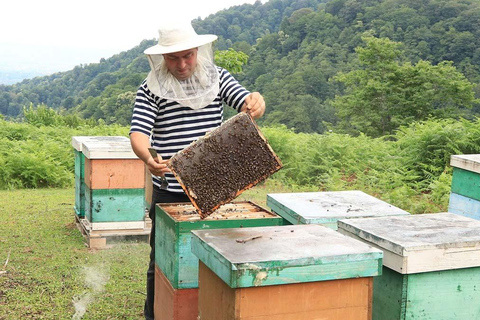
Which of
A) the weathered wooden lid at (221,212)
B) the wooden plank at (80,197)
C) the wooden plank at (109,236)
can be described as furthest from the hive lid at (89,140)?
the weathered wooden lid at (221,212)

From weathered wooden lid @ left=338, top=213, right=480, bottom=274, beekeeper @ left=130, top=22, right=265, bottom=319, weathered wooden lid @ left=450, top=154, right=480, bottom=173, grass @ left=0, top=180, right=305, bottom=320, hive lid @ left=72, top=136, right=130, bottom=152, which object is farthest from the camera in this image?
hive lid @ left=72, top=136, right=130, bottom=152

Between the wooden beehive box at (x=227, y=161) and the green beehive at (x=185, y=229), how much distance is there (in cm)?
10

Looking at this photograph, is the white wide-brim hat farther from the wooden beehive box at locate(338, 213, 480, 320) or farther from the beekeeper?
the wooden beehive box at locate(338, 213, 480, 320)

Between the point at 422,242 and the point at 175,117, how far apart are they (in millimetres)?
1587

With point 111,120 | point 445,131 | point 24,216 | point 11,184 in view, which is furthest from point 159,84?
point 111,120

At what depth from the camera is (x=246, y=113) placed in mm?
2607

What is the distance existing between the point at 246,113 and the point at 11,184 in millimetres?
8780

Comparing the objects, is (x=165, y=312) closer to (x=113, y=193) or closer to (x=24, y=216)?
(x=113, y=193)

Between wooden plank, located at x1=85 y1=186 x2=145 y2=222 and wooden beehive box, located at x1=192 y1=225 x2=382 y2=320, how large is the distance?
12.9ft

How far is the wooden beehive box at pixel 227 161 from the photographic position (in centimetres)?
252

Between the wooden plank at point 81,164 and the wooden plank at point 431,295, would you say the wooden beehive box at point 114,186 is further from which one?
the wooden plank at point 431,295

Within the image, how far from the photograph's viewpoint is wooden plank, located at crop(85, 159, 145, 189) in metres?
5.71

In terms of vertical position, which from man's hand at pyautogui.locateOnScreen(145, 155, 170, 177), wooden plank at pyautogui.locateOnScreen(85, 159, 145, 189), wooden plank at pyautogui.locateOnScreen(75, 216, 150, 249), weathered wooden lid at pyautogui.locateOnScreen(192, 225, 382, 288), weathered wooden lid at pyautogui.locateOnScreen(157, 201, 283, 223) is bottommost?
wooden plank at pyautogui.locateOnScreen(75, 216, 150, 249)

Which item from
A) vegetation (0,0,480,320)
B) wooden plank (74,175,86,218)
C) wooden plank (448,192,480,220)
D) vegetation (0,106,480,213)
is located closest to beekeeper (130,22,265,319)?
vegetation (0,0,480,320)
